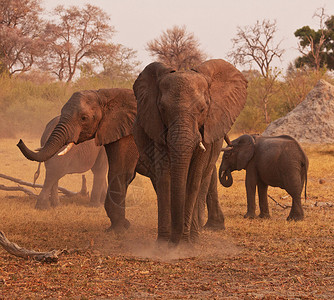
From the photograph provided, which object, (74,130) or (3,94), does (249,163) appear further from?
(3,94)

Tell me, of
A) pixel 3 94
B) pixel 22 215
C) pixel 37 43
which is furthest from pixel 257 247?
pixel 37 43

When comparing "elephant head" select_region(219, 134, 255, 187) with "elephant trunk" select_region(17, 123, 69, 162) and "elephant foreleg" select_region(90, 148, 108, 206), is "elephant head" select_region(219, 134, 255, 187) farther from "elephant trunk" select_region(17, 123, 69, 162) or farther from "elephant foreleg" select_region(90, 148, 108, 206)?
"elephant trunk" select_region(17, 123, 69, 162)

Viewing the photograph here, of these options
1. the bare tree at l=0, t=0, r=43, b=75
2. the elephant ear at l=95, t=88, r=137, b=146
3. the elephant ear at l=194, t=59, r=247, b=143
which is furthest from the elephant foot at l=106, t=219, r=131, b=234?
the bare tree at l=0, t=0, r=43, b=75

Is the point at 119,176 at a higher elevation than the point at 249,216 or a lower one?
higher

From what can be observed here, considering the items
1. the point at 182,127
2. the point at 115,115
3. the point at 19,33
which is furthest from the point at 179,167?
the point at 19,33

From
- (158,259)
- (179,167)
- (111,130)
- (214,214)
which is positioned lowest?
(158,259)

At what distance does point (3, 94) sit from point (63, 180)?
14.7 metres

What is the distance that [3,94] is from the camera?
87.0 feet

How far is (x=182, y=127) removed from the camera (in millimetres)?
5113

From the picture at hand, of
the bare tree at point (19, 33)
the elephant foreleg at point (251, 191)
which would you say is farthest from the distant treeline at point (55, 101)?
the elephant foreleg at point (251, 191)

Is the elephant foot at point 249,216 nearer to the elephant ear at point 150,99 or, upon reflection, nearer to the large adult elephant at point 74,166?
the large adult elephant at point 74,166

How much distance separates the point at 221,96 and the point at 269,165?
2.88 metres

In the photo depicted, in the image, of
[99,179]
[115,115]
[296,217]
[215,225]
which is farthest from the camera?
[99,179]

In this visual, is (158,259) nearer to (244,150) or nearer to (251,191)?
(251,191)
